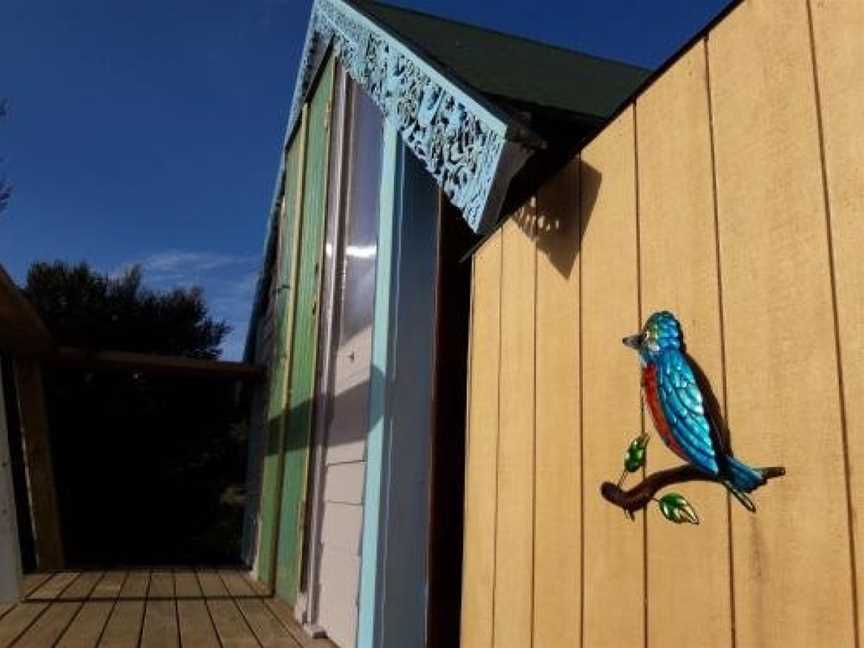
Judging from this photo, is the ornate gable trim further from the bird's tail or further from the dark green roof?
the bird's tail

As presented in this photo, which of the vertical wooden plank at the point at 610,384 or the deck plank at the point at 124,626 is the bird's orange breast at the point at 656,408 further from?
the deck plank at the point at 124,626

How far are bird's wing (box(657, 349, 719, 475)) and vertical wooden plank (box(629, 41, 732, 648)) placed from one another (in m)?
0.03

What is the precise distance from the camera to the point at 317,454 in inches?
163

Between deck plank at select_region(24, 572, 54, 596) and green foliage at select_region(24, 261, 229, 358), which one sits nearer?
deck plank at select_region(24, 572, 54, 596)

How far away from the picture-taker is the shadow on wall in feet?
5.59

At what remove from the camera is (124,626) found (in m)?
3.70

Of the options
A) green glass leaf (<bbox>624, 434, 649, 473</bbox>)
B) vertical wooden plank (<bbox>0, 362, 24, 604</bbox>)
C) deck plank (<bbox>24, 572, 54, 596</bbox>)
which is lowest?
deck plank (<bbox>24, 572, 54, 596</bbox>)

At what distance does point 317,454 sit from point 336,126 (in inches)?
76.1

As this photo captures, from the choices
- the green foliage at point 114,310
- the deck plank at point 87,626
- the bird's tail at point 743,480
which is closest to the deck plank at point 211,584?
the deck plank at point 87,626

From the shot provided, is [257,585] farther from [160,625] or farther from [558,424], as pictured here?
[558,424]

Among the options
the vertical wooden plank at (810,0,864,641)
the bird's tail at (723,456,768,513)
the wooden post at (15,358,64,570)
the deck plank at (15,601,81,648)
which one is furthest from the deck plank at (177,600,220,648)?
the vertical wooden plank at (810,0,864,641)

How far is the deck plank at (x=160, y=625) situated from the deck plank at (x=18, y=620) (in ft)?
1.73

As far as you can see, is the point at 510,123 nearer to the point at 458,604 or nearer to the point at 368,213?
the point at 458,604

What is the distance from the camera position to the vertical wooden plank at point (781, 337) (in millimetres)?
1004
